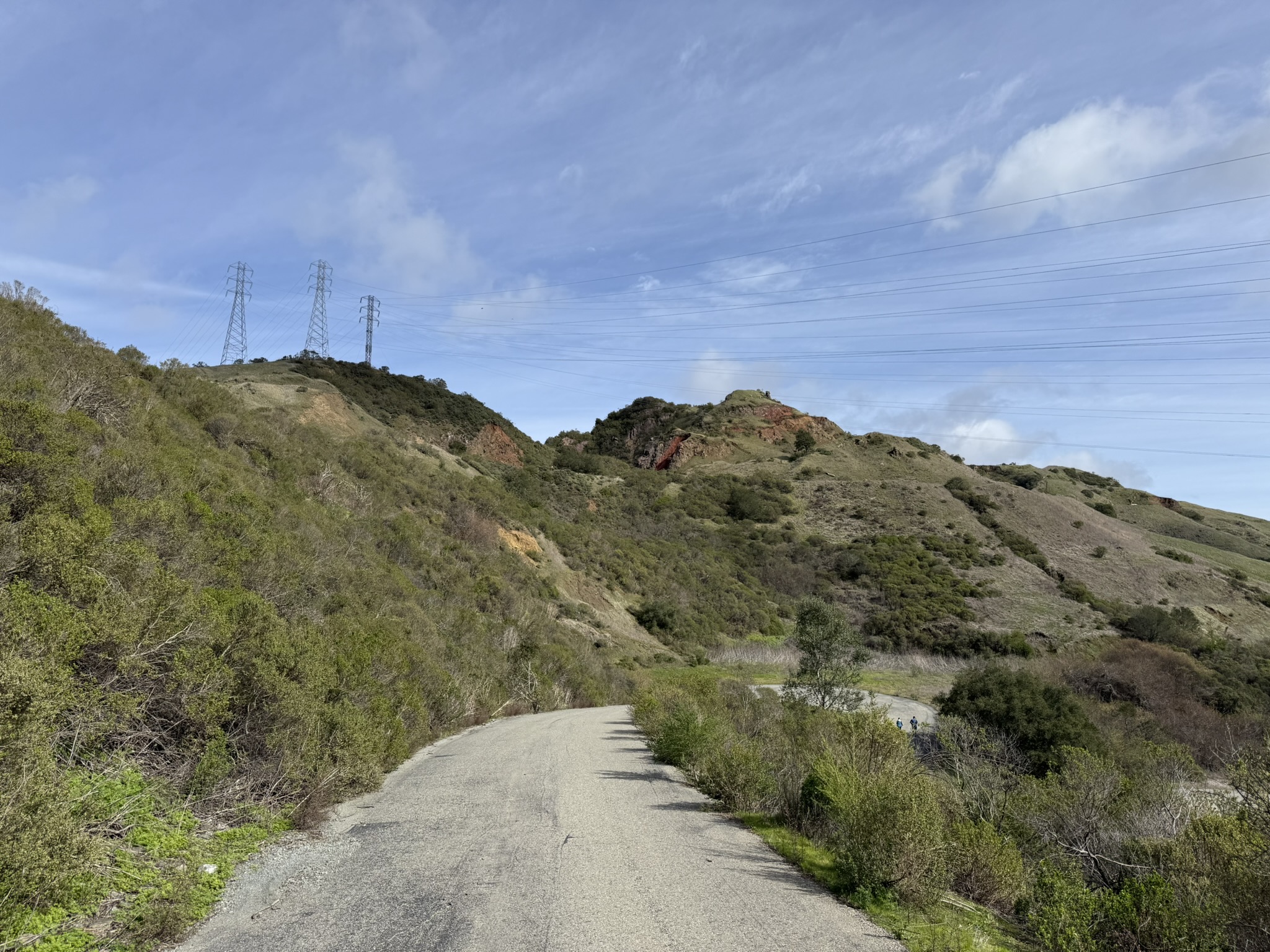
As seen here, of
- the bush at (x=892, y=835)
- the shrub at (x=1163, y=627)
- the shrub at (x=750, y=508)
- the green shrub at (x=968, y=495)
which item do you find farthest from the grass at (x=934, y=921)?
the green shrub at (x=968, y=495)

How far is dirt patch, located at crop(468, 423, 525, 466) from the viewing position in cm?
6806

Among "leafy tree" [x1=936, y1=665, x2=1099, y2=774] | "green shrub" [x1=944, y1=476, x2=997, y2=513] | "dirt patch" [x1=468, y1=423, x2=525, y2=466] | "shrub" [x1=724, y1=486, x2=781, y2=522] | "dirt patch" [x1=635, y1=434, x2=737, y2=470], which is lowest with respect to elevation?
"leafy tree" [x1=936, y1=665, x2=1099, y2=774]

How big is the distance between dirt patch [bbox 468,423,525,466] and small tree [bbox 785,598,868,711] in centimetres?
4637

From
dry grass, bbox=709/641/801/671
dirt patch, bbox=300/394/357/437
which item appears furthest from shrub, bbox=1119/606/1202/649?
dirt patch, bbox=300/394/357/437

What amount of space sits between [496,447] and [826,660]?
170 feet

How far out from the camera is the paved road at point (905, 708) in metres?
23.5

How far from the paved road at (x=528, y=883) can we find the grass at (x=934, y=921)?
171 millimetres

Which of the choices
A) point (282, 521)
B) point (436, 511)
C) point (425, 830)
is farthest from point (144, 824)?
point (436, 511)

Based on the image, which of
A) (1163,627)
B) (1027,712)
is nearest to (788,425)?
(1163,627)

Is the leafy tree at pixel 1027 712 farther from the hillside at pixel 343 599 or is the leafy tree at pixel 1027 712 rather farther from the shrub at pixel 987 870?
the shrub at pixel 987 870

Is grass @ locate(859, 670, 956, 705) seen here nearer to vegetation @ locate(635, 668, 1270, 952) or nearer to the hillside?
the hillside

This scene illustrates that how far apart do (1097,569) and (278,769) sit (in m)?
64.3

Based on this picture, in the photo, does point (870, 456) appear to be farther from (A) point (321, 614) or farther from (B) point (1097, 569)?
(A) point (321, 614)

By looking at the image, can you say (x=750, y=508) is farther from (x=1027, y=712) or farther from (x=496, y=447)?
(x=1027, y=712)
